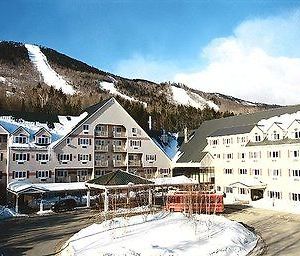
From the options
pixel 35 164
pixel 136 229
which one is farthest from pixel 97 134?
pixel 136 229

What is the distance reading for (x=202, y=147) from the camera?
52.9m

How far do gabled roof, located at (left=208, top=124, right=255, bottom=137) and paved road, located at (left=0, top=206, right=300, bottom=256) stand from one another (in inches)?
382

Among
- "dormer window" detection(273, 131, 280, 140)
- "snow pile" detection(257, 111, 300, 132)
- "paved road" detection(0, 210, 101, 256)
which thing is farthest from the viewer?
"snow pile" detection(257, 111, 300, 132)

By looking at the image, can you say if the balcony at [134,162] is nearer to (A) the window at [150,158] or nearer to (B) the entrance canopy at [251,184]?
(A) the window at [150,158]

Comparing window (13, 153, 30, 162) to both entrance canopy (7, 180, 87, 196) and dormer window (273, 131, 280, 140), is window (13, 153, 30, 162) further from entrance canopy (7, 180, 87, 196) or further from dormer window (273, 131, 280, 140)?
dormer window (273, 131, 280, 140)

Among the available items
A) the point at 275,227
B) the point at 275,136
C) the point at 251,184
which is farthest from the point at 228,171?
the point at 275,227

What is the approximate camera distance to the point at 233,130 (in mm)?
48688

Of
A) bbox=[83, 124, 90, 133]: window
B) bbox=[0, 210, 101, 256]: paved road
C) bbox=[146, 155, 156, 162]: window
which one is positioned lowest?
bbox=[0, 210, 101, 256]: paved road

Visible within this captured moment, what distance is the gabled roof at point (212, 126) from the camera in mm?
46938

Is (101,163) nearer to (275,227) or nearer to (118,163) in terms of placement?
(118,163)

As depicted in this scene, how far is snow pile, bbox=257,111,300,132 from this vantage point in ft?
138

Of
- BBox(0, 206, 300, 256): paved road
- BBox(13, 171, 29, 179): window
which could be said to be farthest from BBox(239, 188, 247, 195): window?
BBox(13, 171, 29, 179): window

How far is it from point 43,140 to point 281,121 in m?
26.2

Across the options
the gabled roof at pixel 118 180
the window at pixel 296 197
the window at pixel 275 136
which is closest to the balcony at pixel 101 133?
the gabled roof at pixel 118 180
